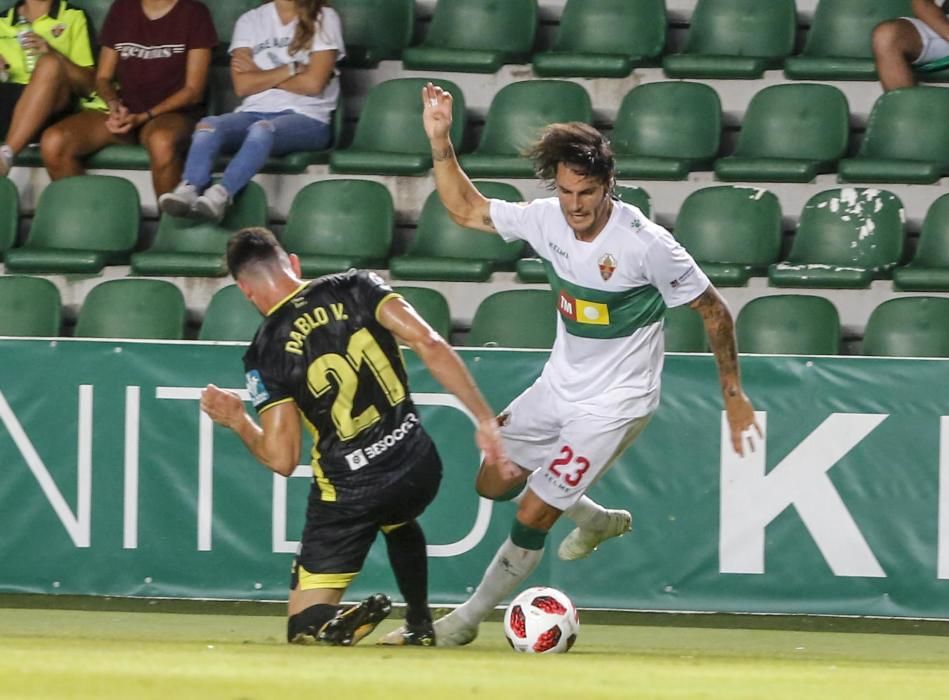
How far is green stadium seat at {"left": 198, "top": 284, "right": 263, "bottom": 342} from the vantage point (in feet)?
28.1

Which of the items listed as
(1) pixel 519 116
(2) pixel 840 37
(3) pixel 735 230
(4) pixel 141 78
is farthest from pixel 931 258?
(4) pixel 141 78

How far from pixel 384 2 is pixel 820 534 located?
467cm

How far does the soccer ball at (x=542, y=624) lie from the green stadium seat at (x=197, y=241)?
3755 millimetres

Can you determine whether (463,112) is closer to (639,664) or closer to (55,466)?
(55,466)

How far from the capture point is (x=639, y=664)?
4.82 meters

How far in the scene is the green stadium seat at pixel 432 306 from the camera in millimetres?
8406

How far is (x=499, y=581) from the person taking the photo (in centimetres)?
641

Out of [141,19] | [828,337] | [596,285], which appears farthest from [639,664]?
[141,19]

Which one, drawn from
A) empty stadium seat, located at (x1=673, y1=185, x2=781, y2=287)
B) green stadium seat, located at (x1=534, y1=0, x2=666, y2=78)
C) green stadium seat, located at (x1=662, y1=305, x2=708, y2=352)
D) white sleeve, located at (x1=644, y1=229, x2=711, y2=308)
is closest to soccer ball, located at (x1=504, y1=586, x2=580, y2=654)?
white sleeve, located at (x1=644, y1=229, x2=711, y2=308)

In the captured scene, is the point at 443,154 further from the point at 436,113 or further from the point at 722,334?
the point at 722,334

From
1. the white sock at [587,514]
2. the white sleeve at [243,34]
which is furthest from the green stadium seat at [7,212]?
the white sock at [587,514]

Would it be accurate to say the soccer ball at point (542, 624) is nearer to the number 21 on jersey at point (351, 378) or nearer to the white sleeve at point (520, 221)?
the number 21 on jersey at point (351, 378)

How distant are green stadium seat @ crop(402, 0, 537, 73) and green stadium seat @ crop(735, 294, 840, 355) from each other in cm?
267

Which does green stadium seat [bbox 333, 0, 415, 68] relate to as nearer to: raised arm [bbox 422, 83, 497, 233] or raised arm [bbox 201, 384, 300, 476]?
raised arm [bbox 422, 83, 497, 233]
